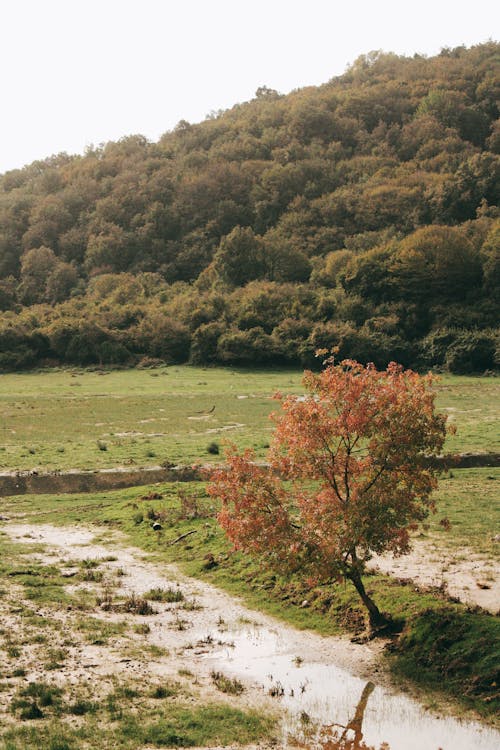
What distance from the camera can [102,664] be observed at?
15.7 metres

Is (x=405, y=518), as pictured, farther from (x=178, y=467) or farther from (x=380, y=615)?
(x=178, y=467)

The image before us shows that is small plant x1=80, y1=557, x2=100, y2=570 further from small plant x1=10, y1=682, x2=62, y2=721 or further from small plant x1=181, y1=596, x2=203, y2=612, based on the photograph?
small plant x1=10, y1=682, x2=62, y2=721

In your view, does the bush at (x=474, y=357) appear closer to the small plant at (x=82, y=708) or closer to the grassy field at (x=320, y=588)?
the grassy field at (x=320, y=588)

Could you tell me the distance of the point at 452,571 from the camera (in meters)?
19.8

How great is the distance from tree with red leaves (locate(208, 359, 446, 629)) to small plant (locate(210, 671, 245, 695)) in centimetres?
261

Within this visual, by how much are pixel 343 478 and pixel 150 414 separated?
38923mm

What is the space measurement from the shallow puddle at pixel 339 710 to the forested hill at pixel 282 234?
226 ft

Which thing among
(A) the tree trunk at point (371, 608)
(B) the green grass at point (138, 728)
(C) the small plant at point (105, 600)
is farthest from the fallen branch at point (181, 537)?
(B) the green grass at point (138, 728)

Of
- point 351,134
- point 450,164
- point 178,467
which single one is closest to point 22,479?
point 178,467

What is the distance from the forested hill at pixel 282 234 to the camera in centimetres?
9125

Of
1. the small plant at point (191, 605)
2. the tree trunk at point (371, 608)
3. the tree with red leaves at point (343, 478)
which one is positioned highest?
the tree with red leaves at point (343, 478)

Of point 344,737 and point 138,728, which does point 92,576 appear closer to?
point 138,728

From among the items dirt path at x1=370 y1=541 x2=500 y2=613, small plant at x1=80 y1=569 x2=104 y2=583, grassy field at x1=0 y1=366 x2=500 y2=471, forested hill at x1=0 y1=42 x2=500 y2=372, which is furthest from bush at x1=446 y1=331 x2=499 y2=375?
small plant at x1=80 y1=569 x2=104 y2=583

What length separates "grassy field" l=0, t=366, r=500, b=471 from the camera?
41219 millimetres
